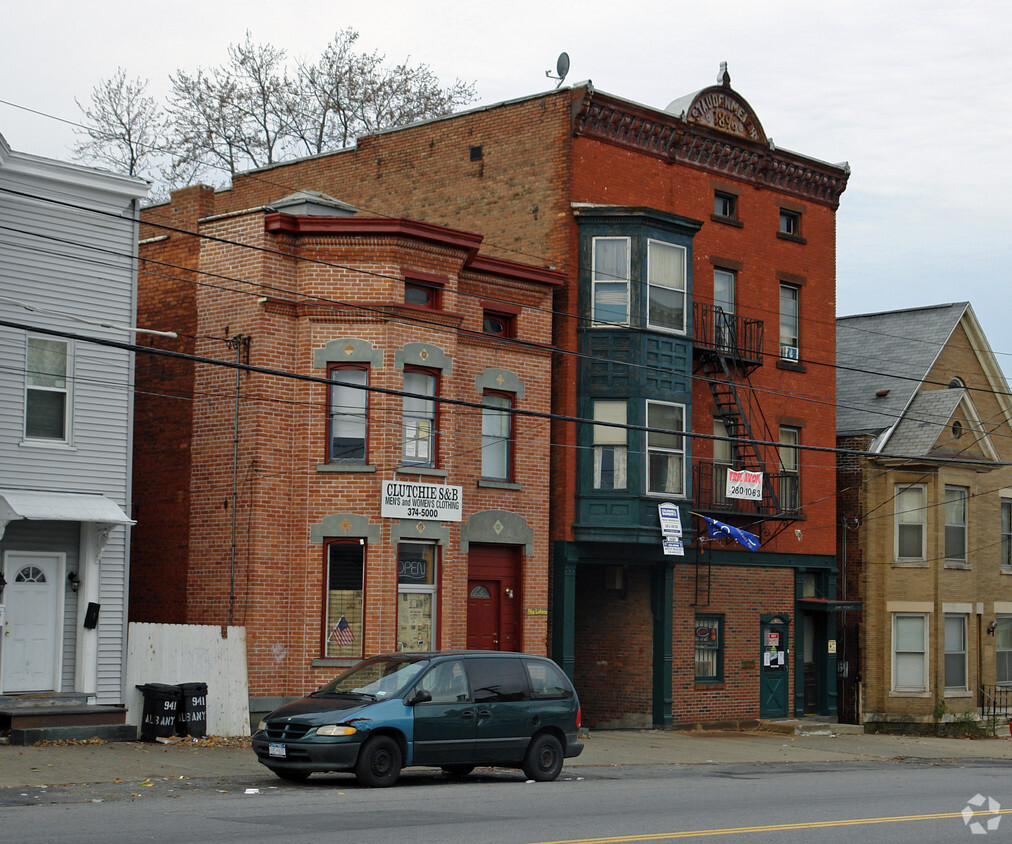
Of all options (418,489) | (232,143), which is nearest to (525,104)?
(418,489)

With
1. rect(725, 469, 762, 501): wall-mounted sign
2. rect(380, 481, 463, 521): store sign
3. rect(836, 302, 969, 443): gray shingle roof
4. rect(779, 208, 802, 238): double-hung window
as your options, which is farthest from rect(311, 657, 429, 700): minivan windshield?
rect(836, 302, 969, 443): gray shingle roof

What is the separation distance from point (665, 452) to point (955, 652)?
1164 cm

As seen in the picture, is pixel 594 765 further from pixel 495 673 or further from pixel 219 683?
pixel 219 683

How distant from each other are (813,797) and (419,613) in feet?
29.7

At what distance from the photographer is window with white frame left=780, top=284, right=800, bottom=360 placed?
1241 inches

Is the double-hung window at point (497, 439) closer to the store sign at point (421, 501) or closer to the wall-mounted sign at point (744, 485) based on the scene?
the store sign at point (421, 501)

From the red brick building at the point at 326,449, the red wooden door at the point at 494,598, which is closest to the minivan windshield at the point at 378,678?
the red brick building at the point at 326,449

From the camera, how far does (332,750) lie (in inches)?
613

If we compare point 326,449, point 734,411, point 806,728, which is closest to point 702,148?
point 734,411

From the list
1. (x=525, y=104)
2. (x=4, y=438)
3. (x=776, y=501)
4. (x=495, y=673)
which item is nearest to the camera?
(x=495, y=673)

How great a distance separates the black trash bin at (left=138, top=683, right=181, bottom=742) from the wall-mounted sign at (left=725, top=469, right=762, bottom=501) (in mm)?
12598

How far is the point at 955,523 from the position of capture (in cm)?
3444

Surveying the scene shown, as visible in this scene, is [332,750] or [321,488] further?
[321,488]

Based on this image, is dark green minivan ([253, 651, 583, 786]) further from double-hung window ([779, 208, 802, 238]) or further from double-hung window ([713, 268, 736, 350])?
double-hung window ([779, 208, 802, 238])
